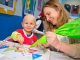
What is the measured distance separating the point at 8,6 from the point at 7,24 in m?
0.15

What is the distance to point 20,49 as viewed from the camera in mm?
816

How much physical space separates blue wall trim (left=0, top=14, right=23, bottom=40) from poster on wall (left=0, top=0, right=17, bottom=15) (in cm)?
4

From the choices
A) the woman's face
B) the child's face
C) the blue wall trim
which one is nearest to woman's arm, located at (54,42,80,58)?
the woman's face

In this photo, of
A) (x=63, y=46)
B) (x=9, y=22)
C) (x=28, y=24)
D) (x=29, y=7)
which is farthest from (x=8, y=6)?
(x=63, y=46)

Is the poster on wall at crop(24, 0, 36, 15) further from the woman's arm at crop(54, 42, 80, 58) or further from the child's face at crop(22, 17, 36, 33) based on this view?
the woman's arm at crop(54, 42, 80, 58)

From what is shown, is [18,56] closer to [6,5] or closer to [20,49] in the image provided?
[20,49]

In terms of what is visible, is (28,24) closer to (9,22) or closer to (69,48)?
(9,22)

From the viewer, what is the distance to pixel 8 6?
1620 mm

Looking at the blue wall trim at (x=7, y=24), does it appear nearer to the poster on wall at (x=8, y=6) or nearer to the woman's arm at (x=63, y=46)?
the poster on wall at (x=8, y=6)

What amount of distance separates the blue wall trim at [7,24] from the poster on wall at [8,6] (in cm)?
4

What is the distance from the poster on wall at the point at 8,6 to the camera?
1511mm

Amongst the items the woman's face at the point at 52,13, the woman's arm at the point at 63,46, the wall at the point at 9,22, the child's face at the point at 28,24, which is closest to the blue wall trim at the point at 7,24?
the wall at the point at 9,22

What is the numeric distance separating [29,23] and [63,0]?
159 cm

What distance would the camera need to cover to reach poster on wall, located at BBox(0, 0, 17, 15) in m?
1.51
